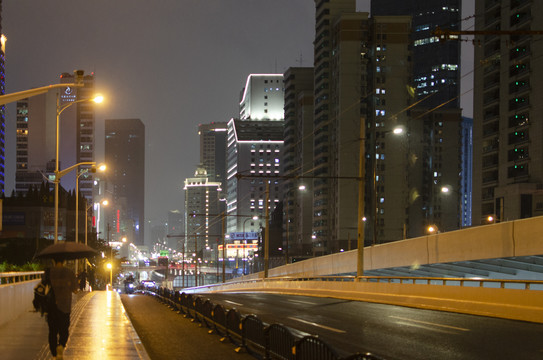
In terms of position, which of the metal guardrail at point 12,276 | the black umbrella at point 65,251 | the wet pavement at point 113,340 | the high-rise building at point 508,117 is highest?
the high-rise building at point 508,117

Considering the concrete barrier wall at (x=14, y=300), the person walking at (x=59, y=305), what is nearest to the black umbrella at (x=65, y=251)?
the person walking at (x=59, y=305)

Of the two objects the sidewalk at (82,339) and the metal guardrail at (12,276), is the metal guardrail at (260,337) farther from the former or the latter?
the metal guardrail at (12,276)

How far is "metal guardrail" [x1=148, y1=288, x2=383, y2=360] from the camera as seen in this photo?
30.3 ft

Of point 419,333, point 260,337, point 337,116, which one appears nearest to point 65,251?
point 260,337

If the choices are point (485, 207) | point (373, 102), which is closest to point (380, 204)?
point (373, 102)

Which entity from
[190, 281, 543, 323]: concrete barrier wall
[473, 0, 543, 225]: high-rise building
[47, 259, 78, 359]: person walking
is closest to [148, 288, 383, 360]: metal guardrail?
[47, 259, 78, 359]: person walking

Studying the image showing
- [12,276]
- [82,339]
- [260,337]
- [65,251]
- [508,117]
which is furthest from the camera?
[508,117]

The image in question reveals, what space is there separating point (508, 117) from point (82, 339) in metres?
83.9

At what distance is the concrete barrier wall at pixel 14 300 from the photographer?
1850 cm

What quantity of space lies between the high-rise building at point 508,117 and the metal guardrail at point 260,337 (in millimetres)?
63452

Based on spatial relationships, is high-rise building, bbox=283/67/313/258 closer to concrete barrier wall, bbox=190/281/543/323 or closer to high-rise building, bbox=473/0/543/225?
high-rise building, bbox=473/0/543/225

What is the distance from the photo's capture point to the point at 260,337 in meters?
13.1

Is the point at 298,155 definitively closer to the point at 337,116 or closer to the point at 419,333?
the point at 337,116

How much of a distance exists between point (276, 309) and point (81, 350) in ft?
46.1
